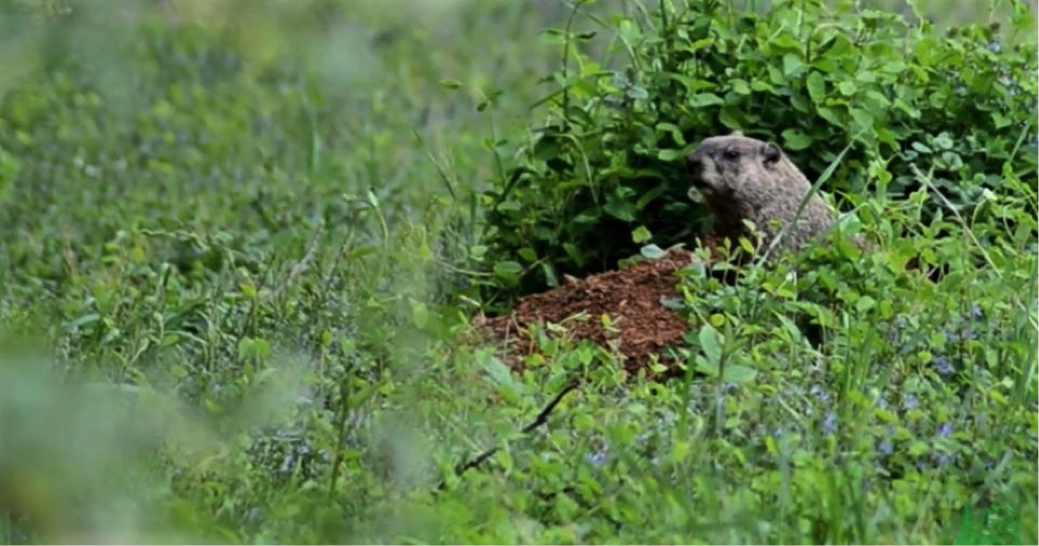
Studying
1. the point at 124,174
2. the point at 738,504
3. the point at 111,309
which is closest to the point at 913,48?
the point at 111,309

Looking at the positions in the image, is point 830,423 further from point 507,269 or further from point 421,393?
point 507,269

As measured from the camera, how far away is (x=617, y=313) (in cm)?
514

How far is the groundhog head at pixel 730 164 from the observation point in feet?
17.9

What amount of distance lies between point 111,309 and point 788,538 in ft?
9.08

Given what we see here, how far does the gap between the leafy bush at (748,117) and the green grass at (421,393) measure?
9.7 inches

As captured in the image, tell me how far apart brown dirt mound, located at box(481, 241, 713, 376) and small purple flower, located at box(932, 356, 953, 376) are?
0.72 metres

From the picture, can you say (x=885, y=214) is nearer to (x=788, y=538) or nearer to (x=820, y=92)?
(x=820, y=92)

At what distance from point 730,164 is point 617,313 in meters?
0.62

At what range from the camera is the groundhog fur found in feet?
17.8

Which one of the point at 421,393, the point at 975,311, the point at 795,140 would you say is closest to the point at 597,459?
the point at 421,393

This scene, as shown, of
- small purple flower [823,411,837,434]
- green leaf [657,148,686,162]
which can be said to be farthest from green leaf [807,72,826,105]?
small purple flower [823,411,837,434]

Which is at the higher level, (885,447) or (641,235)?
(885,447)

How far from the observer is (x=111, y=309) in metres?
5.48

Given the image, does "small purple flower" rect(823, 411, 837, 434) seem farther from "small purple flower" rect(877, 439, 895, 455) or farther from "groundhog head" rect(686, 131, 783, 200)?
"groundhog head" rect(686, 131, 783, 200)
